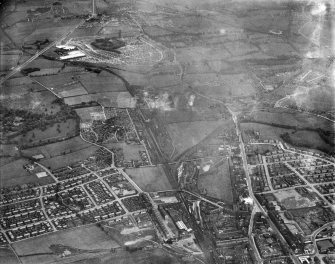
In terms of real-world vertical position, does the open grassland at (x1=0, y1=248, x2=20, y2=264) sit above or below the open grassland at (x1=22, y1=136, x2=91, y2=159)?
below

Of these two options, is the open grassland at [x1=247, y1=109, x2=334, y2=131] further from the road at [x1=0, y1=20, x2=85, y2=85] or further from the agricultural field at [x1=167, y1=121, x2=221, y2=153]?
the road at [x1=0, y1=20, x2=85, y2=85]

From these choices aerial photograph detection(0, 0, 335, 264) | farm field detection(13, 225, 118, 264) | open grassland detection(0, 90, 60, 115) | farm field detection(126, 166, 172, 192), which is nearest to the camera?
farm field detection(13, 225, 118, 264)

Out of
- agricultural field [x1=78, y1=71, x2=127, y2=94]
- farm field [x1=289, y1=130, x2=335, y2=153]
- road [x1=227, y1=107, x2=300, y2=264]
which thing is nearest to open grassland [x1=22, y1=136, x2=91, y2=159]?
agricultural field [x1=78, y1=71, x2=127, y2=94]

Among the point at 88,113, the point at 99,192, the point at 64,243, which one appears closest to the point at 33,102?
the point at 88,113

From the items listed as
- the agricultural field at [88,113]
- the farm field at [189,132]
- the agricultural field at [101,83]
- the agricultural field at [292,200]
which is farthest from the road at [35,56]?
the agricultural field at [292,200]

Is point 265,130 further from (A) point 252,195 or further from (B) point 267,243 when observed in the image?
(B) point 267,243

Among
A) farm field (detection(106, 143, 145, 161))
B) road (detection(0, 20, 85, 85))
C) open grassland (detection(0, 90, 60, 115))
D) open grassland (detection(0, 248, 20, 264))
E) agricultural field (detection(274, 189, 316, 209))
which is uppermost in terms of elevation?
road (detection(0, 20, 85, 85))

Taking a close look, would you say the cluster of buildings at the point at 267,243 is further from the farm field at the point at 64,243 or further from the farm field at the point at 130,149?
the farm field at the point at 130,149
